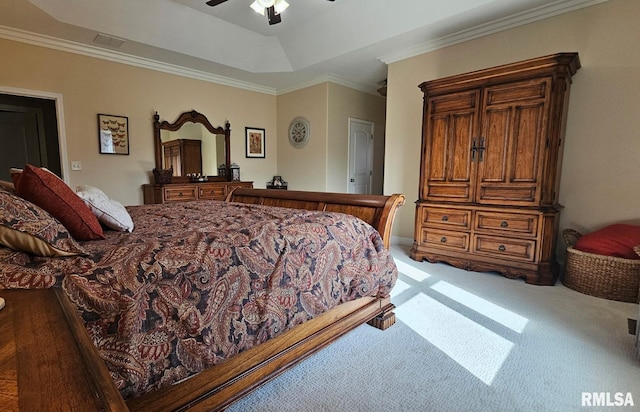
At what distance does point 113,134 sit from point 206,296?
14.1 feet

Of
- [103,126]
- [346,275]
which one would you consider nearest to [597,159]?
Answer: [346,275]

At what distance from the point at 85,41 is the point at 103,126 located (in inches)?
42.0

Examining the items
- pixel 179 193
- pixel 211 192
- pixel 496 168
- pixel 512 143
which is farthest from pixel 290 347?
pixel 211 192

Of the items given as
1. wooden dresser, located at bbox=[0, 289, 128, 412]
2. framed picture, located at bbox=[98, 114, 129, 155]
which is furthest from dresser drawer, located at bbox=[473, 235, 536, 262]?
framed picture, located at bbox=[98, 114, 129, 155]

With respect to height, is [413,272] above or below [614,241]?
below

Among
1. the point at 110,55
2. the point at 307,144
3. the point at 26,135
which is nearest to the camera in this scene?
the point at 110,55

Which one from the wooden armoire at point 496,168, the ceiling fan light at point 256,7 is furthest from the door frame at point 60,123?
the wooden armoire at point 496,168

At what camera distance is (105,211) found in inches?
61.1

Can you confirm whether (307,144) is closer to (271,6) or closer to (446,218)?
(271,6)

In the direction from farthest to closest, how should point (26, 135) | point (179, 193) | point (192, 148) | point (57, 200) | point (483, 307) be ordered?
point (192, 148) → point (26, 135) → point (179, 193) → point (483, 307) → point (57, 200)

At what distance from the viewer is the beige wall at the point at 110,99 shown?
378 centimetres

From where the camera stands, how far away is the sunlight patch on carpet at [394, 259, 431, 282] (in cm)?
309

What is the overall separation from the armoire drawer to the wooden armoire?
1cm

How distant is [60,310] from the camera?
0.74m
